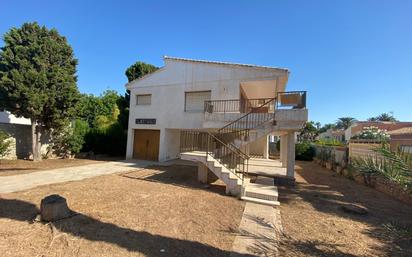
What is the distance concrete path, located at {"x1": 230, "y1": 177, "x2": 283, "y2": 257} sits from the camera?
12.0 feet

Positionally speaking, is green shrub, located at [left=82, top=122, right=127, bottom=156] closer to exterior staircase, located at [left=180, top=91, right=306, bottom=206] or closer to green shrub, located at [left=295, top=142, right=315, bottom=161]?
exterior staircase, located at [left=180, top=91, right=306, bottom=206]

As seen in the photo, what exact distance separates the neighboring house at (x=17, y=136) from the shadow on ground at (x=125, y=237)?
431 inches

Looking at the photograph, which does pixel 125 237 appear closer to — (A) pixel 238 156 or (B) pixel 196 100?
(A) pixel 238 156

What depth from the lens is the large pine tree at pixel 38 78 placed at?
11.5 m

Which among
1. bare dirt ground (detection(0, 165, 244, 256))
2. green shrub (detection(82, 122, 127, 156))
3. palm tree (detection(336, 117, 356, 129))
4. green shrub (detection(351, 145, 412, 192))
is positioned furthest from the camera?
palm tree (detection(336, 117, 356, 129))

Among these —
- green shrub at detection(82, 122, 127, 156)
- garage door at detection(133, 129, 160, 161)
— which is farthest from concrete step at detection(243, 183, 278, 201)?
green shrub at detection(82, 122, 127, 156)

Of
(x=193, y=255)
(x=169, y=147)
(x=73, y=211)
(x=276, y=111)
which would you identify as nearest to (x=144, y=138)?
(x=169, y=147)

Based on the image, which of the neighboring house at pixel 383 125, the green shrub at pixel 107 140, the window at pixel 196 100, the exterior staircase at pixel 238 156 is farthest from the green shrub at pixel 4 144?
the neighboring house at pixel 383 125

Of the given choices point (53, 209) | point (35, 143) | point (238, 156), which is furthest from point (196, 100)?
point (53, 209)

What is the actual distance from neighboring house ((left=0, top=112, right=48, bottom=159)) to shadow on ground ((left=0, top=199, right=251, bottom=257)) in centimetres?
1096

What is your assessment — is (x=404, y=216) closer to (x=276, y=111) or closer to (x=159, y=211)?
(x=276, y=111)

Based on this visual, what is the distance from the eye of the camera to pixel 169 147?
15445 mm

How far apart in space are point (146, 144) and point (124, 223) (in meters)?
11.8

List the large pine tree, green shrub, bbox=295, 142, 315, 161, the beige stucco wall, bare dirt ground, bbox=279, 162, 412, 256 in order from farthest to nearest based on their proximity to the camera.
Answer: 1. green shrub, bbox=295, 142, 315, 161
2. the beige stucco wall
3. the large pine tree
4. bare dirt ground, bbox=279, 162, 412, 256
